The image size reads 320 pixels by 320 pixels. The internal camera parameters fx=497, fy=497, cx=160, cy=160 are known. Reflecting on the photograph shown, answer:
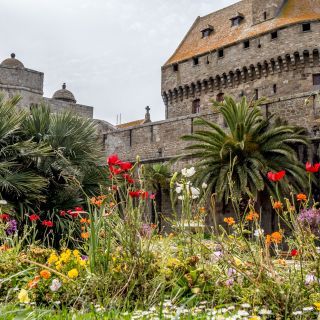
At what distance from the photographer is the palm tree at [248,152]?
43.7ft

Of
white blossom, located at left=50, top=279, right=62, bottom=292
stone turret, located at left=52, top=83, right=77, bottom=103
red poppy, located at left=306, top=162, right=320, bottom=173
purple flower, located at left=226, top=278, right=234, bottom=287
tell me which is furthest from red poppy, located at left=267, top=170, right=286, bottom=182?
stone turret, located at left=52, top=83, right=77, bottom=103

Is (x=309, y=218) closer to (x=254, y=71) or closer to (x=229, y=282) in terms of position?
(x=229, y=282)

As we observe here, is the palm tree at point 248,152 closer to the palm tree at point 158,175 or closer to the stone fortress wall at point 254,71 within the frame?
the palm tree at point 158,175

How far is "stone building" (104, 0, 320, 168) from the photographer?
24125mm

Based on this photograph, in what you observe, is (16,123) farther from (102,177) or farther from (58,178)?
(102,177)

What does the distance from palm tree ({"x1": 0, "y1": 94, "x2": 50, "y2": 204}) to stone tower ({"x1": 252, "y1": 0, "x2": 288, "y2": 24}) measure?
18.7 metres

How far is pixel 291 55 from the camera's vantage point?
80.3ft

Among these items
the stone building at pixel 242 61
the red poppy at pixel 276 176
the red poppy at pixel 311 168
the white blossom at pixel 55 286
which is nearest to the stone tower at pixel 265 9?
the stone building at pixel 242 61

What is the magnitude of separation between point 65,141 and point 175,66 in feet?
64.8

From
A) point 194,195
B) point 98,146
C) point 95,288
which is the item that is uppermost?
point 98,146

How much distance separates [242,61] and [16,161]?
1839 cm

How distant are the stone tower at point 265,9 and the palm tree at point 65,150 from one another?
1767 centimetres

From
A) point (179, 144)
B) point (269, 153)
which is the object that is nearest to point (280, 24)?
point (179, 144)

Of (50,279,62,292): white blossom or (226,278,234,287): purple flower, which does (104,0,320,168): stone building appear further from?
(50,279,62,292): white blossom
